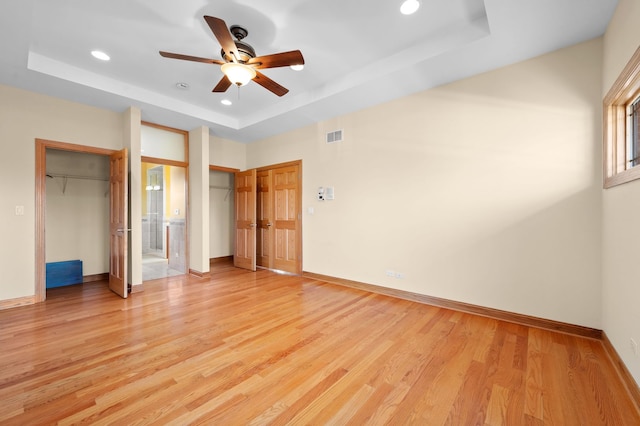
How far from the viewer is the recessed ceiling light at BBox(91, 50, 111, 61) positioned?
10.0 ft

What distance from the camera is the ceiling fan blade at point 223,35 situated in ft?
6.73

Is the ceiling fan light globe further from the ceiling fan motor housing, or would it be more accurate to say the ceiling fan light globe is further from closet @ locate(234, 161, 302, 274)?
closet @ locate(234, 161, 302, 274)

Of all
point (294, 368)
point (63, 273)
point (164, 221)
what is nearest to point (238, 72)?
point (294, 368)

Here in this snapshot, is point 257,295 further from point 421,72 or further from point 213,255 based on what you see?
point 421,72

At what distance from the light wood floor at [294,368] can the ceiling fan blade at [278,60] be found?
8.52 feet

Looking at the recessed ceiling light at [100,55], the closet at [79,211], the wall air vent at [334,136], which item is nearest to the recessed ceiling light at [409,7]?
the wall air vent at [334,136]

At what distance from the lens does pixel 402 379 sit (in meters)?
1.95

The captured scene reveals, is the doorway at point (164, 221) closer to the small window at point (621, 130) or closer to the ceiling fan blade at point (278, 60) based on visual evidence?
the ceiling fan blade at point (278, 60)

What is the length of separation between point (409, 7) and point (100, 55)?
3414mm

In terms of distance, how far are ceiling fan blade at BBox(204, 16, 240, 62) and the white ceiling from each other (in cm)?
38

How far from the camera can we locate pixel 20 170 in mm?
3529

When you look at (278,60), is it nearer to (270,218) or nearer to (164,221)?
(270,218)

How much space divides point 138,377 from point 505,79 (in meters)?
4.48

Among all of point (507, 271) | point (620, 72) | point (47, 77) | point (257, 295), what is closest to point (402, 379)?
point (507, 271)
